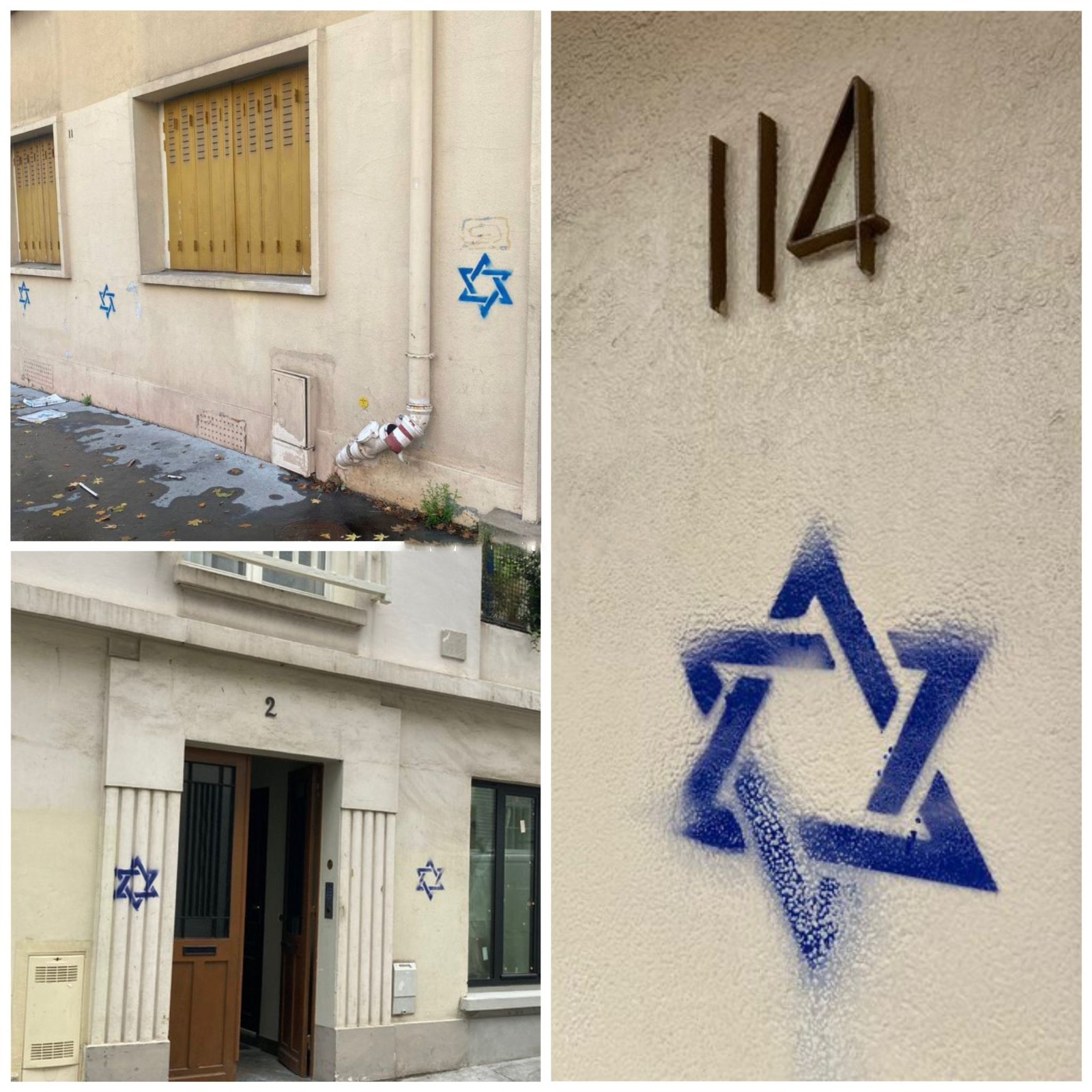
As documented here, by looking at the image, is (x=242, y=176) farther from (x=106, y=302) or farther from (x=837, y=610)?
(x=837, y=610)

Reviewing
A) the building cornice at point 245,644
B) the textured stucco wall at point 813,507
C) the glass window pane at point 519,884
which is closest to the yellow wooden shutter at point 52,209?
the building cornice at point 245,644

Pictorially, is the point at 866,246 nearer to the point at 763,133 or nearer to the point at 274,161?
the point at 763,133

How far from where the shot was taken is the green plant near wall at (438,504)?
7809 millimetres

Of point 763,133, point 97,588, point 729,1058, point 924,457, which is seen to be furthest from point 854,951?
point 97,588

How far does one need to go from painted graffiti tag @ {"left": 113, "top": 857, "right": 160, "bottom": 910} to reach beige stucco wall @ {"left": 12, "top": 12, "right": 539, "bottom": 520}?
291 centimetres

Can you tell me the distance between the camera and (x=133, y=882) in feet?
22.1

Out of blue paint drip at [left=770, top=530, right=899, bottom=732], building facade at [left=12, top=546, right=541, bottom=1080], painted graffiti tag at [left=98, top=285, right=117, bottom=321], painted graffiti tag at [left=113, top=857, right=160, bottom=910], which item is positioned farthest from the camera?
painted graffiti tag at [left=98, top=285, right=117, bottom=321]

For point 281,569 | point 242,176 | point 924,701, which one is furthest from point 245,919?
point 924,701

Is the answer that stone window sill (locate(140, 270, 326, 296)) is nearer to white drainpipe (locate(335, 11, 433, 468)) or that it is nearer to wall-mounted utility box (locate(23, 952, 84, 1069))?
white drainpipe (locate(335, 11, 433, 468))

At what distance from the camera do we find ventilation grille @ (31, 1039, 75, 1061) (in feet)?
20.5

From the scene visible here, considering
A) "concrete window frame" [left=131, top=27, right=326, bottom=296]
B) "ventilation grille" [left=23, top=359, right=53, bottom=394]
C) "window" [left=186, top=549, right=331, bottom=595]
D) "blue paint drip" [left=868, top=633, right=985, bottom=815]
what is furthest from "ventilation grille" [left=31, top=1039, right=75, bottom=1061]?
"ventilation grille" [left=23, top=359, right=53, bottom=394]

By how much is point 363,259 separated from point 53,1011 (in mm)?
5074

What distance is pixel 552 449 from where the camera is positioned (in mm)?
2650

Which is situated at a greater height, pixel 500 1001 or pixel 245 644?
pixel 245 644
